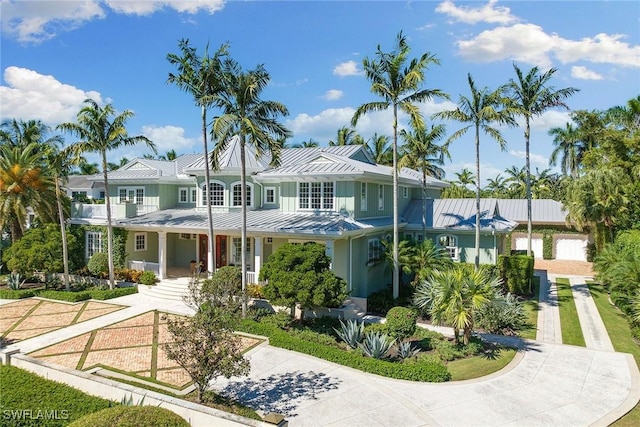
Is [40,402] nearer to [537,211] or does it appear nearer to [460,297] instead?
[460,297]

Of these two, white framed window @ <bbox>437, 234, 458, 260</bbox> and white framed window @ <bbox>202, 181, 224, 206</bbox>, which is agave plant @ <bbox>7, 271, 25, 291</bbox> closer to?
white framed window @ <bbox>202, 181, 224, 206</bbox>

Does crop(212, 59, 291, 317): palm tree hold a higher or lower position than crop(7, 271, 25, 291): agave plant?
higher

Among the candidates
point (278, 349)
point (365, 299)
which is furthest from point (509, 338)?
point (278, 349)

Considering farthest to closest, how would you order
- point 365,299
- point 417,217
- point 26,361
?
1. point 417,217
2. point 365,299
3. point 26,361

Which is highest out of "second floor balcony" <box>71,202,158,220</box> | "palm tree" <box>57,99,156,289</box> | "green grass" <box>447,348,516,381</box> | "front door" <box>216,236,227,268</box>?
"palm tree" <box>57,99,156,289</box>

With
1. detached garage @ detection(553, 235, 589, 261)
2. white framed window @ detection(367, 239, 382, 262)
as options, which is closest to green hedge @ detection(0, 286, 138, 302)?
white framed window @ detection(367, 239, 382, 262)

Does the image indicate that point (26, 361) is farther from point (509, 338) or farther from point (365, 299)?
point (509, 338)

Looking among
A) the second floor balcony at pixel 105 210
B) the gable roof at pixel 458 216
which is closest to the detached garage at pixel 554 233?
the gable roof at pixel 458 216
